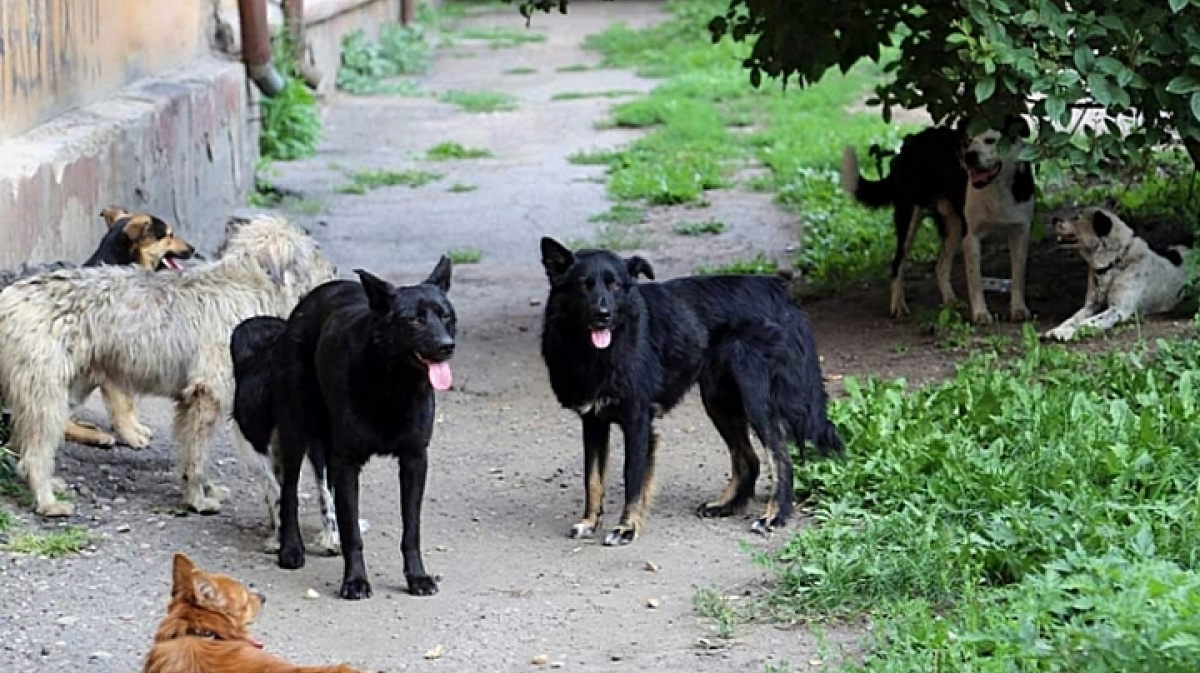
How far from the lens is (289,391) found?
7277mm

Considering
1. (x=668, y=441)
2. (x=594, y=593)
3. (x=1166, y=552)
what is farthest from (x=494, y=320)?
(x=1166, y=552)

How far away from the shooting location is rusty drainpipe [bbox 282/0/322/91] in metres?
17.6

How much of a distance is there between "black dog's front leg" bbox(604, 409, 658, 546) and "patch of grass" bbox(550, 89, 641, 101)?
44.9 feet

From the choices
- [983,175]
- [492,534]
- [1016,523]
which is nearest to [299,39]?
[983,175]

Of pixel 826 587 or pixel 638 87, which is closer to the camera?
pixel 826 587

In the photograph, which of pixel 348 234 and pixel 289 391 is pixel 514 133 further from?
pixel 289 391

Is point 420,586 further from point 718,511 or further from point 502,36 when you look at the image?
point 502,36

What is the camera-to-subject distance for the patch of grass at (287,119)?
1681 centimetres

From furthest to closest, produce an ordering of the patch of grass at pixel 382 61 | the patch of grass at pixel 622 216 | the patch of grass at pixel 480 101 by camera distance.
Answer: the patch of grass at pixel 382 61 → the patch of grass at pixel 480 101 → the patch of grass at pixel 622 216

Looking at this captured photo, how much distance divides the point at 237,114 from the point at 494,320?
12.6ft

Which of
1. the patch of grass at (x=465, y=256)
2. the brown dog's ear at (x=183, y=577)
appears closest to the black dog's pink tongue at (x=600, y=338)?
the brown dog's ear at (x=183, y=577)

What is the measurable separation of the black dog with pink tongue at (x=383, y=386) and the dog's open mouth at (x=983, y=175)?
474 centimetres

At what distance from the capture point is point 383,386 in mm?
6832

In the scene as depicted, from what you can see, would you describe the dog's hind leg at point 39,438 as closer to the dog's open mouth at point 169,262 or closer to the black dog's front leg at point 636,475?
the dog's open mouth at point 169,262
